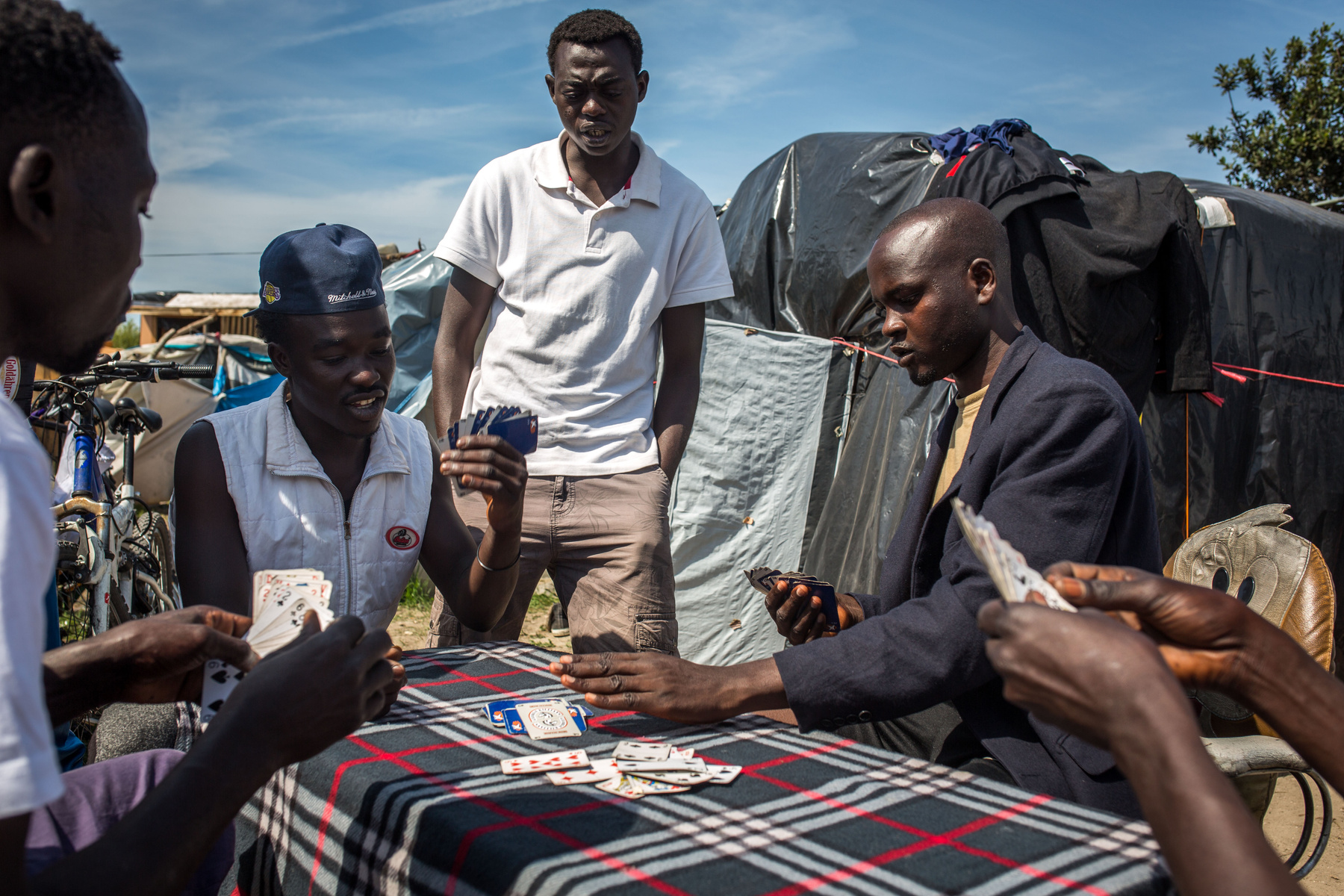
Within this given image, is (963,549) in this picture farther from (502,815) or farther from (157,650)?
(157,650)

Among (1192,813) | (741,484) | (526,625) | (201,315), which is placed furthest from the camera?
(201,315)

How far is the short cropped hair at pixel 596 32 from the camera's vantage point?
3225 millimetres

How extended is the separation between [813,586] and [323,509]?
1.31 m

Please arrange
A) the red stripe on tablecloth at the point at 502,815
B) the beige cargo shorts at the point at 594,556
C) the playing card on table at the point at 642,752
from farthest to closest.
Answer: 1. the beige cargo shorts at the point at 594,556
2. the playing card on table at the point at 642,752
3. the red stripe on tablecloth at the point at 502,815

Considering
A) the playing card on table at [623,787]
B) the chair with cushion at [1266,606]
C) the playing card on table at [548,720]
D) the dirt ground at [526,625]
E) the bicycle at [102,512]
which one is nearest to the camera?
the playing card on table at [623,787]

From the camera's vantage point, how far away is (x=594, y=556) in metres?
3.08

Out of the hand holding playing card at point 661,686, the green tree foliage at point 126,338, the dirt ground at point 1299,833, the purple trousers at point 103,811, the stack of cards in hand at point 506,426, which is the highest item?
the green tree foliage at point 126,338

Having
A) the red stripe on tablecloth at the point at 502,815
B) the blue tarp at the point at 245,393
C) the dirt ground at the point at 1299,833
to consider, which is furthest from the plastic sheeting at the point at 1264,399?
the blue tarp at the point at 245,393

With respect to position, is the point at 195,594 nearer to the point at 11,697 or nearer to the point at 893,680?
the point at 11,697

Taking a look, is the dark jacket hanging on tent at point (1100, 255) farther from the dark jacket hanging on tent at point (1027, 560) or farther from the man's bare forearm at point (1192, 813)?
the man's bare forearm at point (1192, 813)

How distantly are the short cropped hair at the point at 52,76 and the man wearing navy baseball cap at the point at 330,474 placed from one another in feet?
3.85

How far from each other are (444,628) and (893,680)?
4.97 feet

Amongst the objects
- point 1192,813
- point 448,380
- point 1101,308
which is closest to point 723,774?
point 1192,813

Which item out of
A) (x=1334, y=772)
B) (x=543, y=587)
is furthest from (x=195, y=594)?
(x=543, y=587)
